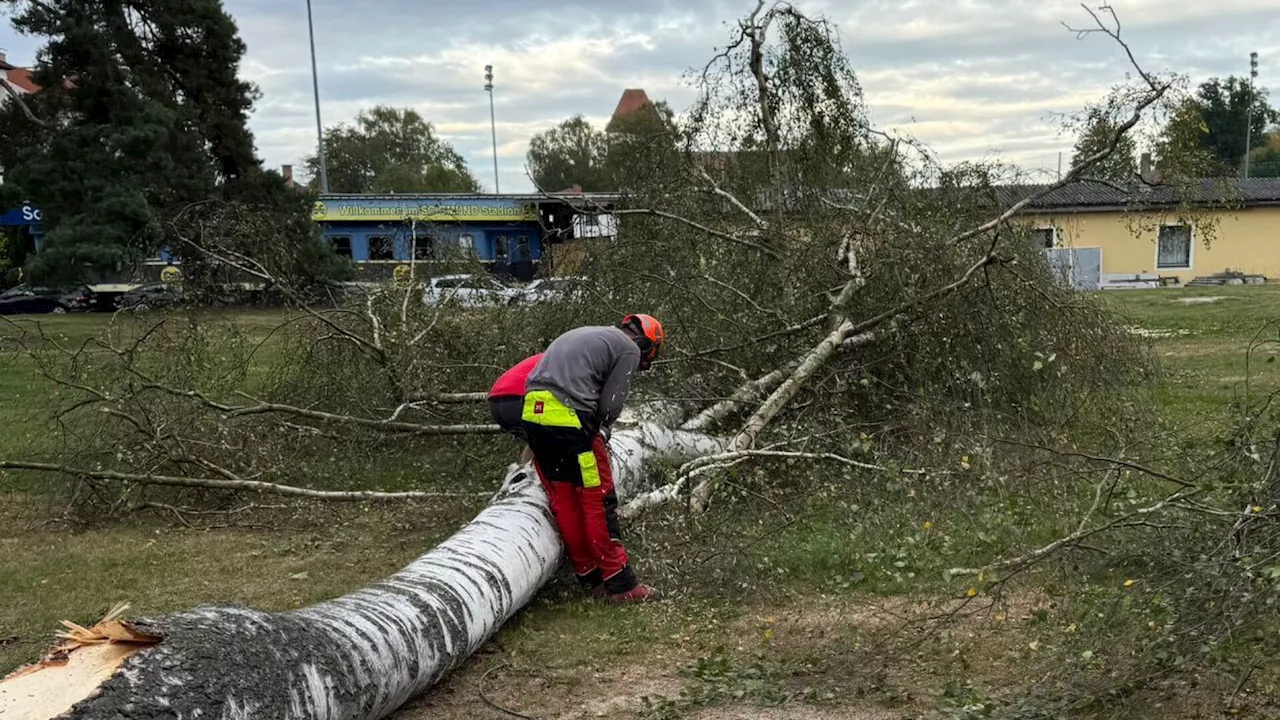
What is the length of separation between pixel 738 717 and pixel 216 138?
825 inches

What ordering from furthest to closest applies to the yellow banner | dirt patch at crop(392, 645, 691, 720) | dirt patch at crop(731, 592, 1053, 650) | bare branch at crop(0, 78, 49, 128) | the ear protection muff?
the yellow banner, bare branch at crop(0, 78, 49, 128), the ear protection muff, dirt patch at crop(731, 592, 1053, 650), dirt patch at crop(392, 645, 691, 720)

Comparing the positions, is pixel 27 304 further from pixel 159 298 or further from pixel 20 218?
pixel 159 298

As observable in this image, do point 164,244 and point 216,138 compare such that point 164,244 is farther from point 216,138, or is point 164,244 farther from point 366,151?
point 366,151

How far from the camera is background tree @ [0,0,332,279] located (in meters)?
15.8

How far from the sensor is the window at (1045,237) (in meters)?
7.17

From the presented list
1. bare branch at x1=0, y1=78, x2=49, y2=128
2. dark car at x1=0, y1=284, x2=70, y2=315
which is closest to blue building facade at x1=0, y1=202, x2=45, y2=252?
dark car at x1=0, y1=284, x2=70, y2=315

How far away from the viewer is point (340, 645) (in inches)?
107

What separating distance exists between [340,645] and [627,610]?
1.49 m

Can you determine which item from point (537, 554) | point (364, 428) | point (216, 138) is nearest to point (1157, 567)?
point (537, 554)

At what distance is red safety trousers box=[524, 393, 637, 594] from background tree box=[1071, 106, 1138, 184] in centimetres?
424

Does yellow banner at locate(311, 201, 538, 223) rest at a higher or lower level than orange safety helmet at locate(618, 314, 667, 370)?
higher

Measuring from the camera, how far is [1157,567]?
9.84 feet

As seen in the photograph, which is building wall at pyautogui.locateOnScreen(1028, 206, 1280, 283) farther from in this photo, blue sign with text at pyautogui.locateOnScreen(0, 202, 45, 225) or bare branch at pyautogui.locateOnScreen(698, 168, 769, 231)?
blue sign with text at pyautogui.locateOnScreen(0, 202, 45, 225)

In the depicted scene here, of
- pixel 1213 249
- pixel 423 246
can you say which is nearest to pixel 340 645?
pixel 423 246
